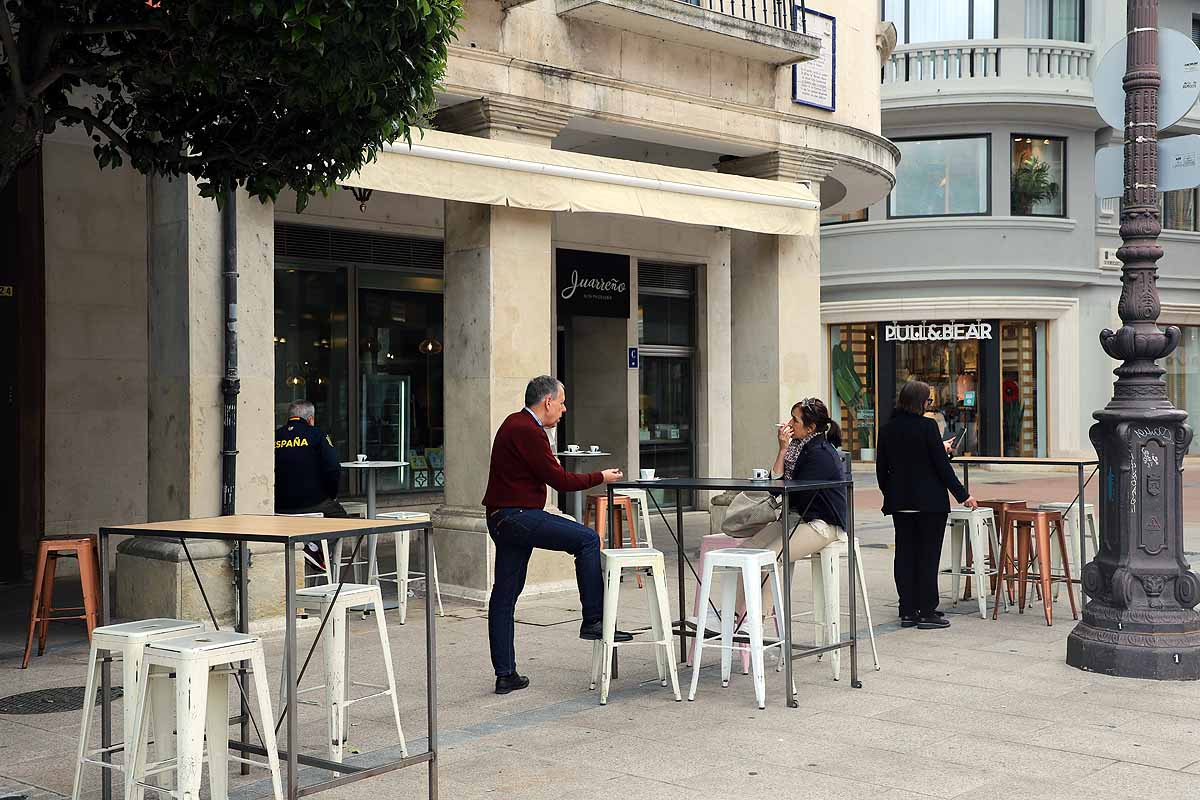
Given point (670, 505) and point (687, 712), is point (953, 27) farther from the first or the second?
point (687, 712)

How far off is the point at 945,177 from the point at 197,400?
2111 centimetres

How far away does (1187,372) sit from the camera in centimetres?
2939

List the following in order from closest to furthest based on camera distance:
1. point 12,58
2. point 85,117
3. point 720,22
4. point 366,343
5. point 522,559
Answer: point 12,58
point 85,117
point 522,559
point 720,22
point 366,343

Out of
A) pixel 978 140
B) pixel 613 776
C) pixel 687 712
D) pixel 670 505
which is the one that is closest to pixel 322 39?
pixel 613 776

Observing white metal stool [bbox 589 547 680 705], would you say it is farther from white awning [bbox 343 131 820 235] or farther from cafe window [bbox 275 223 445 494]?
cafe window [bbox 275 223 445 494]

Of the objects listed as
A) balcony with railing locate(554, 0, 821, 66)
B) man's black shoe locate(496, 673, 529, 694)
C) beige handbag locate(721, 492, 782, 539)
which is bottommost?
man's black shoe locate(496, 673, 529, 694)

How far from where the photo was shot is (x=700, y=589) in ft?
24.1

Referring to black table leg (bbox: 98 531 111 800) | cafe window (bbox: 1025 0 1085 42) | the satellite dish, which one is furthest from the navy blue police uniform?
cafe window (bbox: 1025 0 1085 42)

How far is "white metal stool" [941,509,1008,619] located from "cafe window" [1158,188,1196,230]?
2066 cm

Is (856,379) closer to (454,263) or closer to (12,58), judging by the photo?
(454,263)

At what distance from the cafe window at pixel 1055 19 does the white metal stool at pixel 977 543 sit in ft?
64.4

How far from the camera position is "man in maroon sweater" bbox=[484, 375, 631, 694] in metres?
7.16

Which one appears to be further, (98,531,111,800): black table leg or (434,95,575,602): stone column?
(434,95,575,602): stone column

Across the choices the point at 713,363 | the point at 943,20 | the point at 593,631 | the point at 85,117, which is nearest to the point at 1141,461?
the point at 593,631
